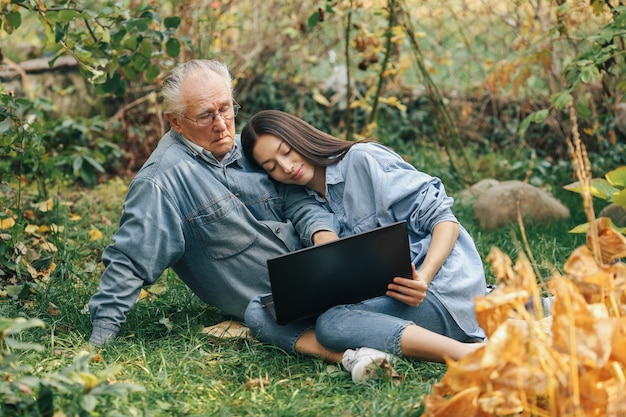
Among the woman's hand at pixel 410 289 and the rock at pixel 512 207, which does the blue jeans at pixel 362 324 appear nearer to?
the woman's hand at pixel 410 289

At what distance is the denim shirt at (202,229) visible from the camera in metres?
3.14

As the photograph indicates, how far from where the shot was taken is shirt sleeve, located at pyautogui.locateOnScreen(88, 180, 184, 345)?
3.12 metres

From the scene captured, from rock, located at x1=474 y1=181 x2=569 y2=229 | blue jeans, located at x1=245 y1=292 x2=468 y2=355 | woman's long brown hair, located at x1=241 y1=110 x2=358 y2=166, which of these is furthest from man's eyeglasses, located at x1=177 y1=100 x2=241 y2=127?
rock, located at x1=474 y1=181 x2=569 y2=229

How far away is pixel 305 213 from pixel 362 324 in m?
0.67

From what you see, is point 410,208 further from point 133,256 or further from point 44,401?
point 44,401

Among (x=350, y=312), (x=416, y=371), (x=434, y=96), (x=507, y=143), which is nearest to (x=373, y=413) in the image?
(x=416, y=371)

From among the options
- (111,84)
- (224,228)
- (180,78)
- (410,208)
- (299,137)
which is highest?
(180,78)

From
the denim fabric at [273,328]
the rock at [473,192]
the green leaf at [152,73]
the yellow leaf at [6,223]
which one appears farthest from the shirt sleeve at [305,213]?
the rock at [473,192]

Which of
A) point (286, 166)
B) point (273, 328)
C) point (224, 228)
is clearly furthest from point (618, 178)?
point (224, 228)

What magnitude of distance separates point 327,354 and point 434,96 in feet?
10.2

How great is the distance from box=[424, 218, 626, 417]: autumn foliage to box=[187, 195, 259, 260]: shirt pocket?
1.36m

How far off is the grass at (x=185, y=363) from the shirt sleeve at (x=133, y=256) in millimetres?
122

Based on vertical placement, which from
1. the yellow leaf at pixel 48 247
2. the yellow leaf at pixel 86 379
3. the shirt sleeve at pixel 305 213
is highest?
the shirt sleeve at pixel 305 213

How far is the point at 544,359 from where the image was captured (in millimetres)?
2039
